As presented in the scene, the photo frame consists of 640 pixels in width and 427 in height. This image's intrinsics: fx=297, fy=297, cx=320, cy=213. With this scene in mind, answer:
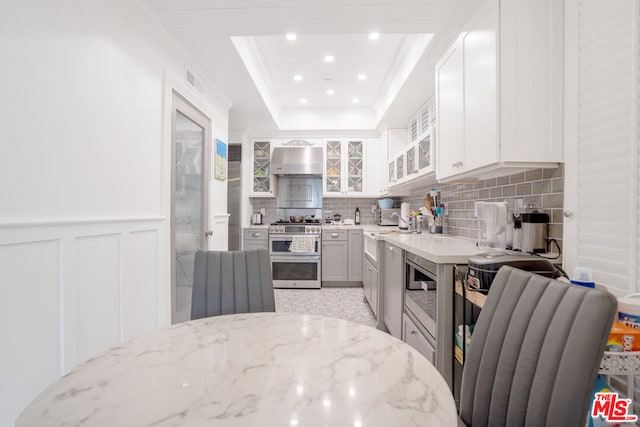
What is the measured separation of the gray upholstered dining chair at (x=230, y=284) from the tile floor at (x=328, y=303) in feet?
6.14

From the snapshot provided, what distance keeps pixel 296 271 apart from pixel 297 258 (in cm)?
19

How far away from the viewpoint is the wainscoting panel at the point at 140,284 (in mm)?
1777

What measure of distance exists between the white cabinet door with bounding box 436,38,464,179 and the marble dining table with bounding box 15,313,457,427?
1615 millimetres

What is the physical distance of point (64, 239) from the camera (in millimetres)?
1331

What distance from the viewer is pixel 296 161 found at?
15.3 ft

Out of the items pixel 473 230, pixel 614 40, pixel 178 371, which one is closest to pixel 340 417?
pixel 178 371

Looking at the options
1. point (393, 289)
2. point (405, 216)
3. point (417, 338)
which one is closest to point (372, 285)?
point (393, 289)

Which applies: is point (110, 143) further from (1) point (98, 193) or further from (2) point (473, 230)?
(2) point (473, 230)

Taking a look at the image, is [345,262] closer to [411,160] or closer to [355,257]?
[355,257]

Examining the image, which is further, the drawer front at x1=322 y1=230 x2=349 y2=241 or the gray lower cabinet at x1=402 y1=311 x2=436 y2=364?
the drawer front at x1=322 y1=230 x2=349 y2=241

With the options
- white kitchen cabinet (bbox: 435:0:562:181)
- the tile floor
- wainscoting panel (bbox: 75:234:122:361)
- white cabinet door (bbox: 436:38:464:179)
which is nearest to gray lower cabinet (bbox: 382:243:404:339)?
the tile floor

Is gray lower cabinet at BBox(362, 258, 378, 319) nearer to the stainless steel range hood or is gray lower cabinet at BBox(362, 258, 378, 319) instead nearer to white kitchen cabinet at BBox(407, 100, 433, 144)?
white kitchen cabinet at BBox(407, 100, 433, 144)

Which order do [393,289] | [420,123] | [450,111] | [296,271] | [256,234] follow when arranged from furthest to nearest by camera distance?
[256,234] → [296,271] → [420,123] → [393,289] → [450,111]

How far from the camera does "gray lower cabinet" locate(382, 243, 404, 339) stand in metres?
2.27
